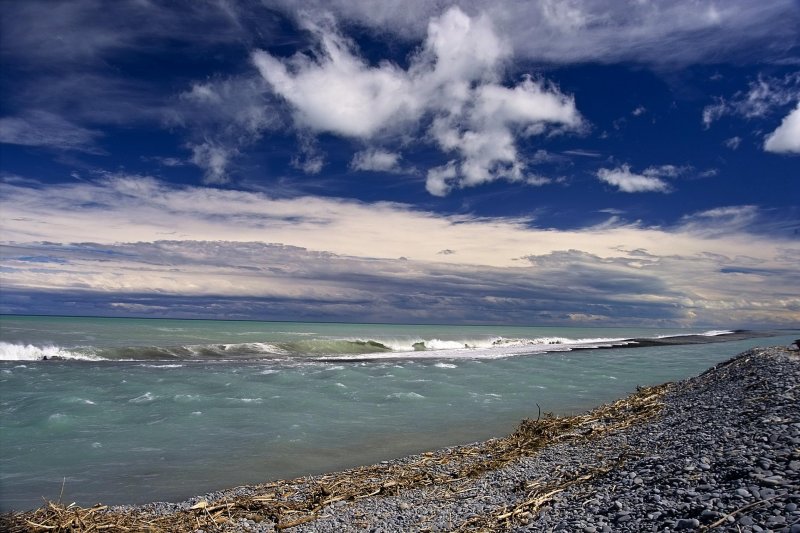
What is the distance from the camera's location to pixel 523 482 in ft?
22.0

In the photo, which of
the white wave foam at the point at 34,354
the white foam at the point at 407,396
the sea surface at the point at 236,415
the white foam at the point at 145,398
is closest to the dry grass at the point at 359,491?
the sea surface at the point at 236,415

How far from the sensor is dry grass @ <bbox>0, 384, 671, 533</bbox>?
19.5 ft

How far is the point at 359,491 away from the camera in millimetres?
7152

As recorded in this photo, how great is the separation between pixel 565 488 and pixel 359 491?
2.77 meters

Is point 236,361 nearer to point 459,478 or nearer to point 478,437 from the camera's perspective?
point 478,437

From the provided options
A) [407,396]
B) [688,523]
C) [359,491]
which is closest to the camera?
[688,523]

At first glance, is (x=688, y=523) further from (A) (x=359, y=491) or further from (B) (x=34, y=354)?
(B) (x=34, y=354)

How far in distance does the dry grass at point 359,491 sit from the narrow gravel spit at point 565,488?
20mm

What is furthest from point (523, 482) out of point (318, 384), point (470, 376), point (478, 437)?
point (470, 376)

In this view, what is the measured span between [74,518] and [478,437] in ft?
→ 24.8

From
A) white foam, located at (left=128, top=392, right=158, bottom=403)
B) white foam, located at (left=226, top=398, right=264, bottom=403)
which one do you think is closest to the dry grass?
white foam, located at (left=226, top=398, right=264, bottom=403)

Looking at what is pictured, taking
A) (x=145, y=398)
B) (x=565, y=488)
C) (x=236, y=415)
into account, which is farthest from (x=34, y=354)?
(x=565, y=488)

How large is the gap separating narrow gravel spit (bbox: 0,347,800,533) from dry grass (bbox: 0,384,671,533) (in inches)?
0.8

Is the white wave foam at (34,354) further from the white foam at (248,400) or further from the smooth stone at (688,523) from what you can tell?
the smooth stone at (688,523)
